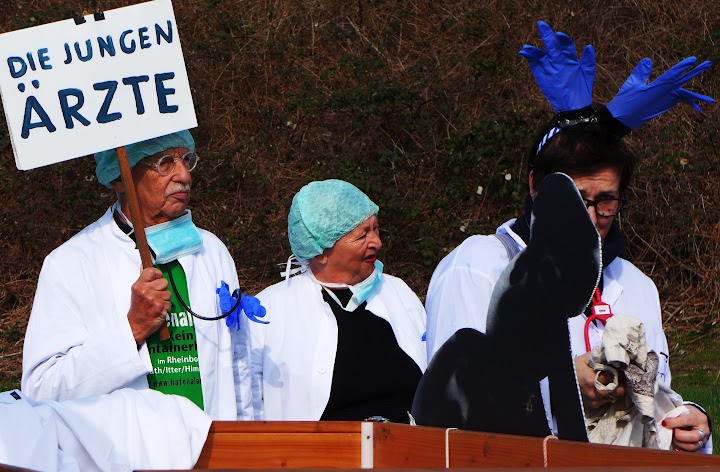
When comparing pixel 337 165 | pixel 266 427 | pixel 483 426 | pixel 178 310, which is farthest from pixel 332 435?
pixel 337 165

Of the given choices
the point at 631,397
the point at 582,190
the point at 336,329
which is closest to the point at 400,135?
the point at 336,329

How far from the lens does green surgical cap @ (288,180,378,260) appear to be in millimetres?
4680

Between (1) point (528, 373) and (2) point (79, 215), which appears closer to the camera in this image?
(1) point (528, 373)

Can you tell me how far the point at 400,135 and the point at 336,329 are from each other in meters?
6.36

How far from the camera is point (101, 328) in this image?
3764 millimetres

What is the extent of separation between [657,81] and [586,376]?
2.84 feet

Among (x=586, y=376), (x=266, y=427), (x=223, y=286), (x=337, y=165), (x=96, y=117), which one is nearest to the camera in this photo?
(x=586, y=376)

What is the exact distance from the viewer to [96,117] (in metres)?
3.84

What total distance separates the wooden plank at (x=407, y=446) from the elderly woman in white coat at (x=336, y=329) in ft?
3.88

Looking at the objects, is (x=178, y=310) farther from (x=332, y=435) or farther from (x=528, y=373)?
(x=528, y=373)

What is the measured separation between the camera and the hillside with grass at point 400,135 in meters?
9.88

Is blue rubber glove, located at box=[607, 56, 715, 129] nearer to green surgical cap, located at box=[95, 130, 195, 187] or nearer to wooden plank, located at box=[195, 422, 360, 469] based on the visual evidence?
wooden plank, located at box=[195, 422, 360, 469]

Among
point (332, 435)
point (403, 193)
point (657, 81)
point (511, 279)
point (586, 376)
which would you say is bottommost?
point (403, 193)

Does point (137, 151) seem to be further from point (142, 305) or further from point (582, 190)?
point (582, 190)
